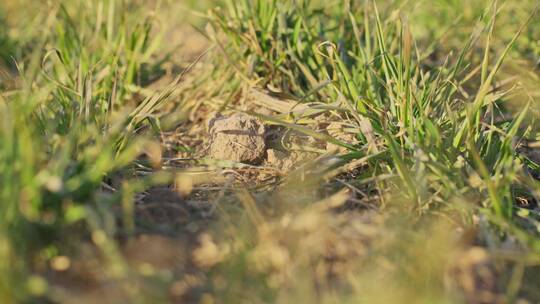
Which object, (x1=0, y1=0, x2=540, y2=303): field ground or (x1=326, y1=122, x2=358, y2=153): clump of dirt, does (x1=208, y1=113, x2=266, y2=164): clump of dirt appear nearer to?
(x1=0, y1=0, x2=540, y2=303): field ground

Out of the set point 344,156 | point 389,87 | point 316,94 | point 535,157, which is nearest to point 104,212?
point 344,156

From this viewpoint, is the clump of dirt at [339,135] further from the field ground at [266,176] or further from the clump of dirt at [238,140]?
the clump of dirt at [238,140]

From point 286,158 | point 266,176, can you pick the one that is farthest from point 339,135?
point 266,176

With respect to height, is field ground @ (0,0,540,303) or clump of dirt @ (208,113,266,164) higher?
field ground @ (0,0,540,303)

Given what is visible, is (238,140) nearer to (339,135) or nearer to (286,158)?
(286,158)

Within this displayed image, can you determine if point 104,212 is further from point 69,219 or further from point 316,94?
point 316,94

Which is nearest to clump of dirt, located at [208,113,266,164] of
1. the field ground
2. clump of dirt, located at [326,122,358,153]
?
the field ground

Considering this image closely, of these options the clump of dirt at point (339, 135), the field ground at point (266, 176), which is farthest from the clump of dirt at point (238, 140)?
the clump of dirt at point (339, 135)
